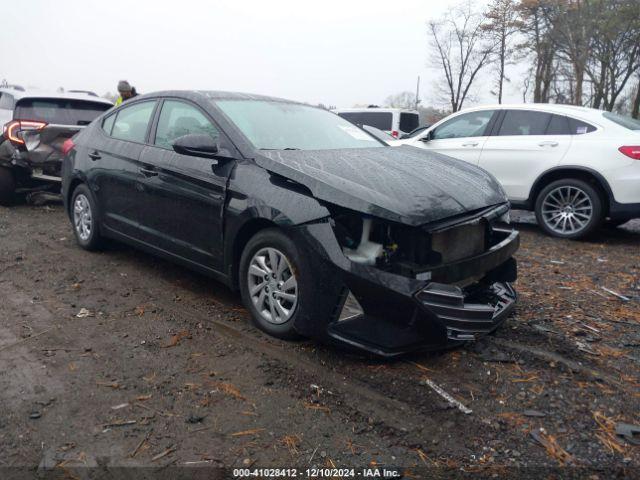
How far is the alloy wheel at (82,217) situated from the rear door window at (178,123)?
1.42 m

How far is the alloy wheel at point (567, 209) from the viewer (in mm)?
6742

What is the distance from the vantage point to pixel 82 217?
19.0 feet

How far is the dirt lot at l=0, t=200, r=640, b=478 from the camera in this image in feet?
8.46

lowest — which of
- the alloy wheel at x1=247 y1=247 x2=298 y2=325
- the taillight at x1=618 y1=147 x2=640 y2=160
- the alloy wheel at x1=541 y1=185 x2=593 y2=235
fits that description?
the alloy wheel at x1=247 y1=247 x2=298 y2=325

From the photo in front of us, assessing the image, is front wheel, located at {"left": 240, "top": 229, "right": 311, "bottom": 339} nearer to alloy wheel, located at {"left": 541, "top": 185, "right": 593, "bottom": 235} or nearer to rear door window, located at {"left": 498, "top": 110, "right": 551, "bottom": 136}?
alloy wheel, located at {"left": 541, "top": 185, "right": 593, "bottom": 235}

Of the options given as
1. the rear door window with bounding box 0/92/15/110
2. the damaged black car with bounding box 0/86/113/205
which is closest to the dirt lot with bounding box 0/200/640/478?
the damaged black car with bounding box 0/86/113/205

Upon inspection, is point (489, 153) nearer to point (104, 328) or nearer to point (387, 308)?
point (387, 308)

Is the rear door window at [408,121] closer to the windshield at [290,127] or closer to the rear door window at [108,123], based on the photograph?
the windshield at [290,127]

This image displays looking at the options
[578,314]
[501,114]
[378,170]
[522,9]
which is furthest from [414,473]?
[522,9]

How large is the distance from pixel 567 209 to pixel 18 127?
23.8 ft

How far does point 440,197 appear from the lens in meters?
3.41

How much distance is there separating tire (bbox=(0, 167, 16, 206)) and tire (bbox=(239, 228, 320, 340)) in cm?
580

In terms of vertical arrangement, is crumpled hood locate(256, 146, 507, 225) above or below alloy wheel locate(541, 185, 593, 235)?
above

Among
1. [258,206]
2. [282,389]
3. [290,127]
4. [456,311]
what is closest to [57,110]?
[290,127]
